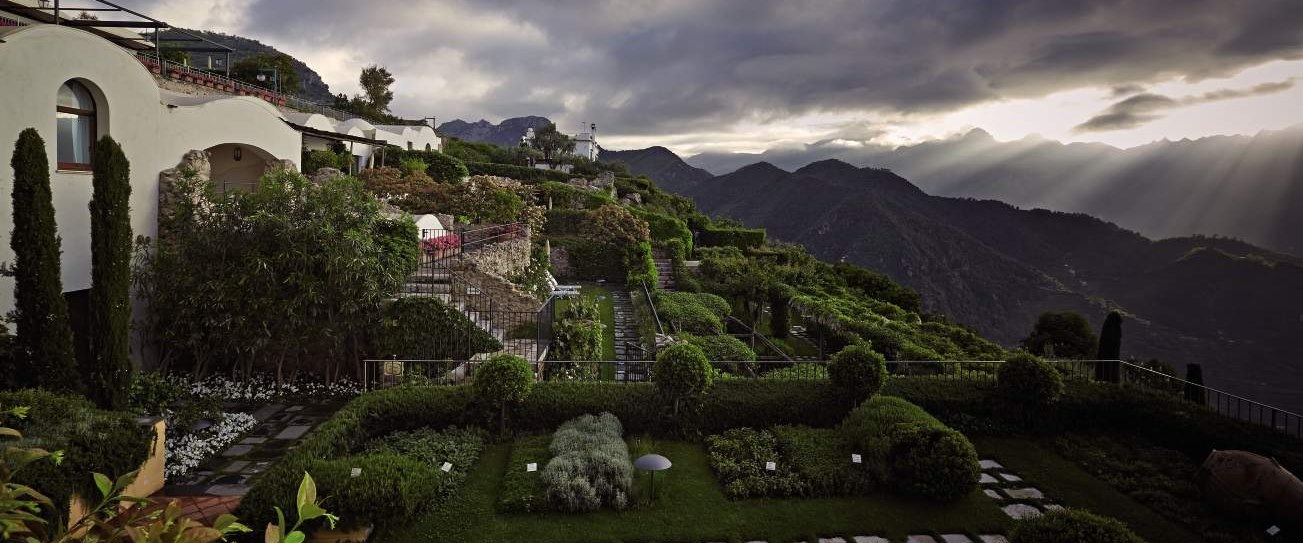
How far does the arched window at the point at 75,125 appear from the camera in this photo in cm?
993

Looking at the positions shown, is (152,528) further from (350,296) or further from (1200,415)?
(1200,415)

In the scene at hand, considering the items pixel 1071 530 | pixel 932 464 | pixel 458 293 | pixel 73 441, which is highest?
pixel 458 293

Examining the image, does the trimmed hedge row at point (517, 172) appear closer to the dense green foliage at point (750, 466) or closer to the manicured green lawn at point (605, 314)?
the manicured green lawn at point (605, 314)

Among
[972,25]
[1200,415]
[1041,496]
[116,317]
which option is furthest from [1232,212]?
[116,317]

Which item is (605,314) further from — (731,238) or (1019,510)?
(731,238)

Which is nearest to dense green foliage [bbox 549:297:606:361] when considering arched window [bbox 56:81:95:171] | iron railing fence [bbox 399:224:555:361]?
iron railing fence [bbox 399:224:555:361]

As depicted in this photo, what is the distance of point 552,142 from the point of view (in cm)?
7200

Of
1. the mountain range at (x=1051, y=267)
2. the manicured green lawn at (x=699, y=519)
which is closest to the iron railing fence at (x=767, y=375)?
the manicured green lawn at (x=699, y=519)

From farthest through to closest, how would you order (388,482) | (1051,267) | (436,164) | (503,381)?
(1051,267) < (436,164) < (503,381) < (388,482)

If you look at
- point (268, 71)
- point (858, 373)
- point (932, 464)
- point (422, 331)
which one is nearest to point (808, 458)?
point (932, 464)

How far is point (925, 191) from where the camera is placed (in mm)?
93125

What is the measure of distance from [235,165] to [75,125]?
736cm

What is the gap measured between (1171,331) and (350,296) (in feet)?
186

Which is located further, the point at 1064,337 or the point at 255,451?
the point at 1064,337
